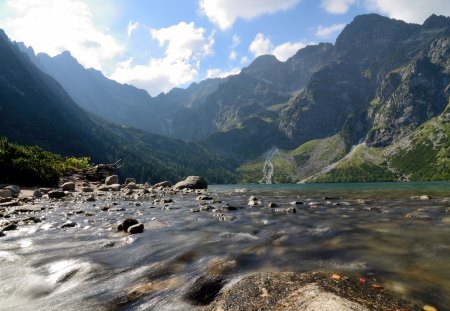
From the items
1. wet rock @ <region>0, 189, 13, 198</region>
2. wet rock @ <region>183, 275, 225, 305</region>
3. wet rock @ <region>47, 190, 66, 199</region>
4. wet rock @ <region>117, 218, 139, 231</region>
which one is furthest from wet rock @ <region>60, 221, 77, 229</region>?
wet rock @ <region>47, 190, 66, 199</region>

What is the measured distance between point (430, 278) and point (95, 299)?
27.7 ft

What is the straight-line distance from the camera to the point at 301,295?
22.0 feet

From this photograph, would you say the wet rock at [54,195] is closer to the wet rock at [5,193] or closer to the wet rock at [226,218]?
the wet rock at [5,193]

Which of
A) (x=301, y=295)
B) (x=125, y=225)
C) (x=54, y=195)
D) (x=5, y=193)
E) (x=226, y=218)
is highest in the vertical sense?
(x=5, y=193)

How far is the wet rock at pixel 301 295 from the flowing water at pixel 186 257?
0.79 meters

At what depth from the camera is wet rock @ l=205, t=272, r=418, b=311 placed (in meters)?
6.15

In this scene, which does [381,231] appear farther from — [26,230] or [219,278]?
[26,230]

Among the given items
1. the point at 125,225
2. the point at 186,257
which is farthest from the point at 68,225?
the point at 186,257

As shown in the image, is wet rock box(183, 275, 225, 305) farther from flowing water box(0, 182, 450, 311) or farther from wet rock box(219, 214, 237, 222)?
wet rock box(219, 214, 237, 222)

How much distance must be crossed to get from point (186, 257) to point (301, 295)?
5.27m

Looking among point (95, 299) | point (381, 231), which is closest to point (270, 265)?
point (95, 299)

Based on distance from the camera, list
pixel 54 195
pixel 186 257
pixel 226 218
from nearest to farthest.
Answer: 1. pixel 186 257
2. pixel 226 218
3. pixel 54 195

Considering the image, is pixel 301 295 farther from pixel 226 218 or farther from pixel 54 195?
pixel 54 195

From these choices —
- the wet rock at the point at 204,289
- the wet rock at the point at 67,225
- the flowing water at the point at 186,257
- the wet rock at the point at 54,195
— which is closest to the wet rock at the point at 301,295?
the wet rock at the point at 204,289
